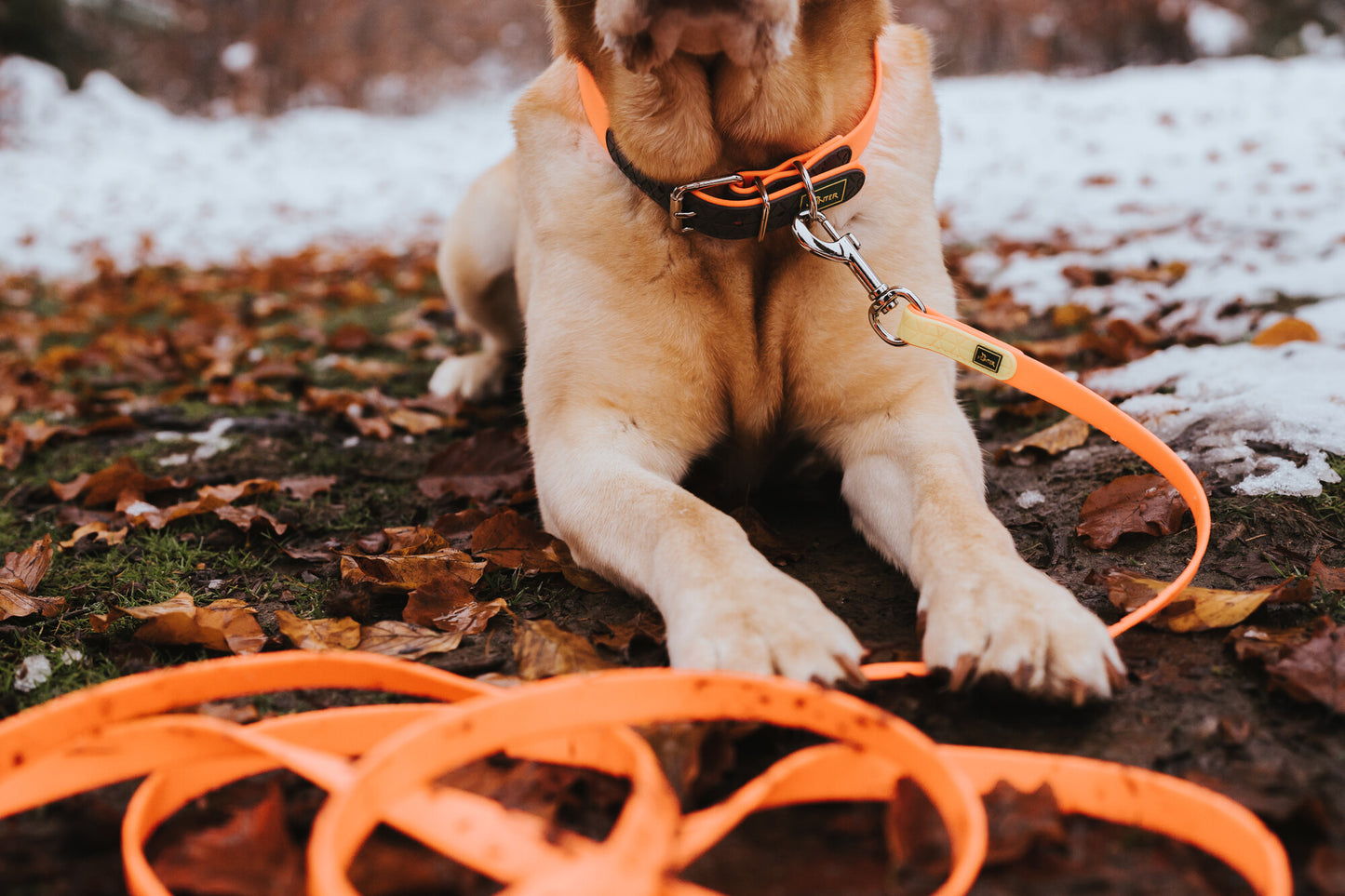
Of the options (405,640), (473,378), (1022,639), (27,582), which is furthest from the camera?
(473,378)

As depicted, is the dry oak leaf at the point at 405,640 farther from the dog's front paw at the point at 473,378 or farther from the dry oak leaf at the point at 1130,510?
the dog's front paw at the point at 473,378

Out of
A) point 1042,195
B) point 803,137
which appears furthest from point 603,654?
point 1042,195

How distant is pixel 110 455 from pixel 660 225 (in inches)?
89.6

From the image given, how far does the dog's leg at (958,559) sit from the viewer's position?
1.42 metres

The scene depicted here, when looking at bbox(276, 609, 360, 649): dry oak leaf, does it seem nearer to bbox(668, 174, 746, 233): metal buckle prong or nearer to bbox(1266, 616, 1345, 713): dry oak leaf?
bbox(668, 174, 746, 233): metal buckle prong

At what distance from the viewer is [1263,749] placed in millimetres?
1307

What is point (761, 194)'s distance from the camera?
6.52ft

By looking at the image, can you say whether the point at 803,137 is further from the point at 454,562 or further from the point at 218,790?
the point at 218,790

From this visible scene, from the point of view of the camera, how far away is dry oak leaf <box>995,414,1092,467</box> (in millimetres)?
2674

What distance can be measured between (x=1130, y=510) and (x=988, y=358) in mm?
589

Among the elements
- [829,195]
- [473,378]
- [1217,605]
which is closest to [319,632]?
[829,195]

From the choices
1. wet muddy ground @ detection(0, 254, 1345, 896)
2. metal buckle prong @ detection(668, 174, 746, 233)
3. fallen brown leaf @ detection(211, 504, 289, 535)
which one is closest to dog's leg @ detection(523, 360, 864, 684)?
wet muddy ground @ detection(0, 254, 1345, 896)

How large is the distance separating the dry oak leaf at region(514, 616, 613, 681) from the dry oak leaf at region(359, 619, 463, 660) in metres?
0.14

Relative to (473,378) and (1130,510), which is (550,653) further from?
(473,378)
